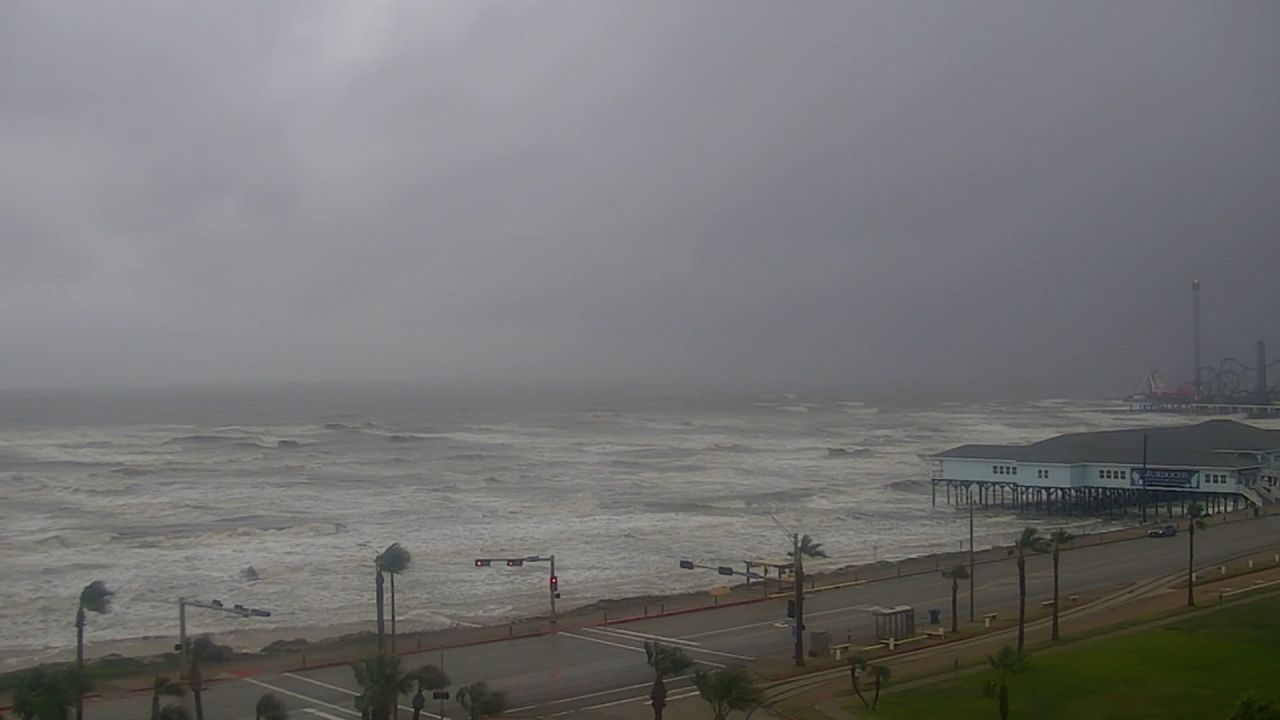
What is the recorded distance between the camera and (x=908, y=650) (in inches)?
1252

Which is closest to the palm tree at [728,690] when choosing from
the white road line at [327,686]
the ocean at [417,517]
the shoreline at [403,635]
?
the white road line at [327,686]

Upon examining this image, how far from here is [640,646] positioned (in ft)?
108

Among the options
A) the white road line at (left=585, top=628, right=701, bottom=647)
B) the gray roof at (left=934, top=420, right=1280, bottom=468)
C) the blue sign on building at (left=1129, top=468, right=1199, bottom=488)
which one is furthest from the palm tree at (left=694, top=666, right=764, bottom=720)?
the gray roof at (left=934, top=420, right=1280, bottom=468)

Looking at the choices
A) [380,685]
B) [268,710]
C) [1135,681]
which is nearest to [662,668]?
[380,685]

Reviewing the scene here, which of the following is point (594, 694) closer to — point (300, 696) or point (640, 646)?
point (640, 646)

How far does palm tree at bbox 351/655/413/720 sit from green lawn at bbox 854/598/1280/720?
34.0ft

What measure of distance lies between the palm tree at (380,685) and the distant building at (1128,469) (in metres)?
50.5

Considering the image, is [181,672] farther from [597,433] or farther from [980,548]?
[597,433]

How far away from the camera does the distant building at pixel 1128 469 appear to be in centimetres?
6794

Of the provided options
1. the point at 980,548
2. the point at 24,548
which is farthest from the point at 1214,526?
the point at 24,548

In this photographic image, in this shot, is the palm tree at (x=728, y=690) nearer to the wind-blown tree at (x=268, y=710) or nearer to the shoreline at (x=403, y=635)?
the wind-blown tree at (x=268, y=710)

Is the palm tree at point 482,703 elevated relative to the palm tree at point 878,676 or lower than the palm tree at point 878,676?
elevated

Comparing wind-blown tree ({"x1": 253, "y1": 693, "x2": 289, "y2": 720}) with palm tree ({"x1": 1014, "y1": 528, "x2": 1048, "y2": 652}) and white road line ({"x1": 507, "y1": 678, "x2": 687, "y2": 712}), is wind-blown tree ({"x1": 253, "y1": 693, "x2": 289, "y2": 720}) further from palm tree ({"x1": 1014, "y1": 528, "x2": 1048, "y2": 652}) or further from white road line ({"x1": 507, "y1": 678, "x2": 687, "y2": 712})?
palm tree ({"x1": 1014, "y1": 528, "x2": 1048, "y2": 652})

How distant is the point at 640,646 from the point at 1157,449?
2062 inches
